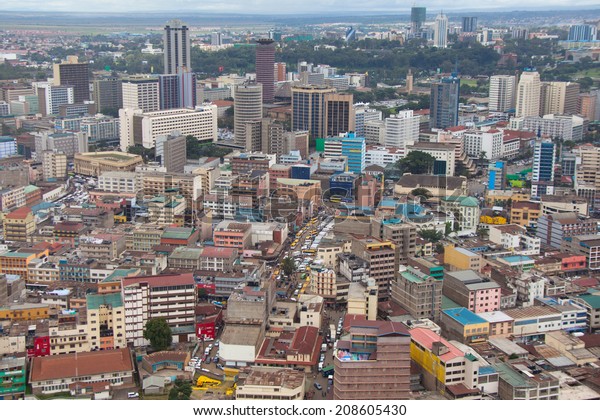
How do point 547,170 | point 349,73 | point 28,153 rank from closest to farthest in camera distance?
point 547,170, point 28,153, point 349,73

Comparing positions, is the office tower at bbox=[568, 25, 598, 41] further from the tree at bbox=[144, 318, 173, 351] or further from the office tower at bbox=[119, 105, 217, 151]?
the tree at bbox=[144, 318, 173, 351]

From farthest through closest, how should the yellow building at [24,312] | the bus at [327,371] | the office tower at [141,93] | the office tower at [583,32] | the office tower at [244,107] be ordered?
the office tower at [583,32], the office tower at [141,93], the office tower at [244,107], the yellow building at [24,312], the bus at [327,371]

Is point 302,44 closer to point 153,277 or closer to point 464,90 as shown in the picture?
point 464,90

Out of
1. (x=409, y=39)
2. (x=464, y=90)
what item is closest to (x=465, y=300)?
(x=464, y=90)

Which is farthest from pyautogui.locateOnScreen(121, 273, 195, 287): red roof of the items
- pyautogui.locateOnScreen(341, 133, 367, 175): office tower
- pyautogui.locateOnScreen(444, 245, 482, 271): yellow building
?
pyautogui.locateOnScreen(341, 133, 367, 175): office tower

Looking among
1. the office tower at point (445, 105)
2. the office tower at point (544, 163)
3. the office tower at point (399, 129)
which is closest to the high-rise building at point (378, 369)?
the office tower at point (544, 163)

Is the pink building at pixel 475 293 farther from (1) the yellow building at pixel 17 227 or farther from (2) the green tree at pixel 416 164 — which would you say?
(2) the green tree at pixel 416 164
